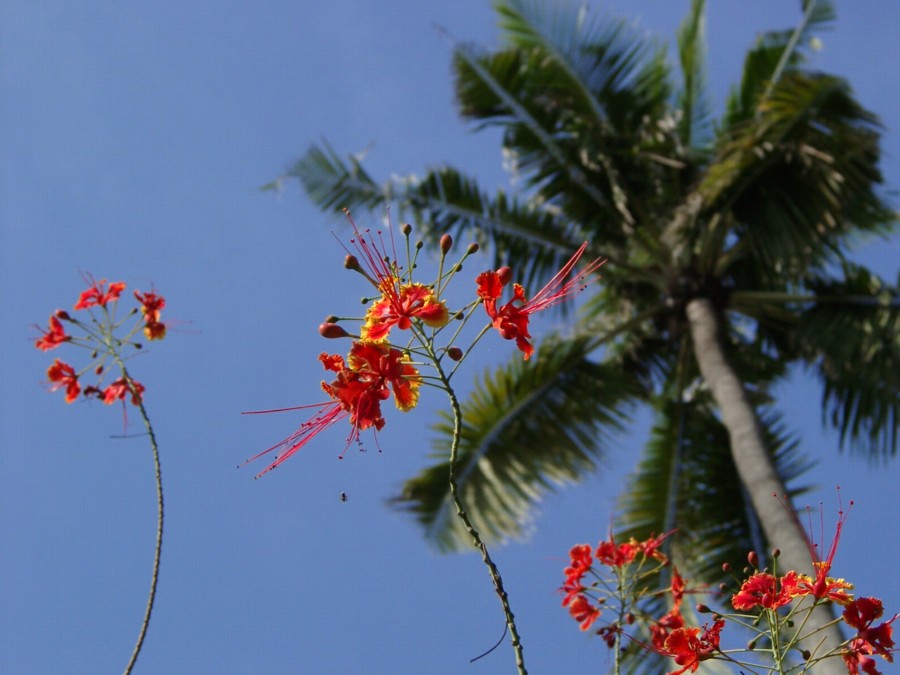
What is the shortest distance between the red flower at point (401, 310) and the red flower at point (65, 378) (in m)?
1.60

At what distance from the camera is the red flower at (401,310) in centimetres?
162

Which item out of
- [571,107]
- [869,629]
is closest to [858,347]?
[571,107]

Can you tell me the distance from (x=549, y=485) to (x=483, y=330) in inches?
198

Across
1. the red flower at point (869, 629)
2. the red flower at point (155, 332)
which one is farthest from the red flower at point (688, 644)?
the red flower at point (155, 332)

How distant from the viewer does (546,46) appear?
7.29 m

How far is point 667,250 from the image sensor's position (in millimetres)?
6672

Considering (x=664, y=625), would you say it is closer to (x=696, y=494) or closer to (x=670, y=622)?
(x=670, y=622)

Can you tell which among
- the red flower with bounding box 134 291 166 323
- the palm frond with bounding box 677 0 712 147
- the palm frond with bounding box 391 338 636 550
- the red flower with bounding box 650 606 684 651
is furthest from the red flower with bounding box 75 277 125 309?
the palm frond with bounding box 677 0 712 147

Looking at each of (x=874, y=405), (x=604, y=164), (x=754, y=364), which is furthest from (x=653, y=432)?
(x=604, y=164)

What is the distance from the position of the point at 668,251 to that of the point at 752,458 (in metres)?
1.97

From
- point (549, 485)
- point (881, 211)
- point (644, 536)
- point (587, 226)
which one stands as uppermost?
point (587, 226)

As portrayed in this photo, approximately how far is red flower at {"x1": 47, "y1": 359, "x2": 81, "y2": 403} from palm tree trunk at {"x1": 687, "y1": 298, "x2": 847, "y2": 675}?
2718 mm

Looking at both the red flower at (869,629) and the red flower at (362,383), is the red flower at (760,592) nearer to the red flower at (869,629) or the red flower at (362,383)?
the red flower at (869,629)

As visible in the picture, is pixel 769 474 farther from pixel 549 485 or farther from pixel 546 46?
pixel 546 46
